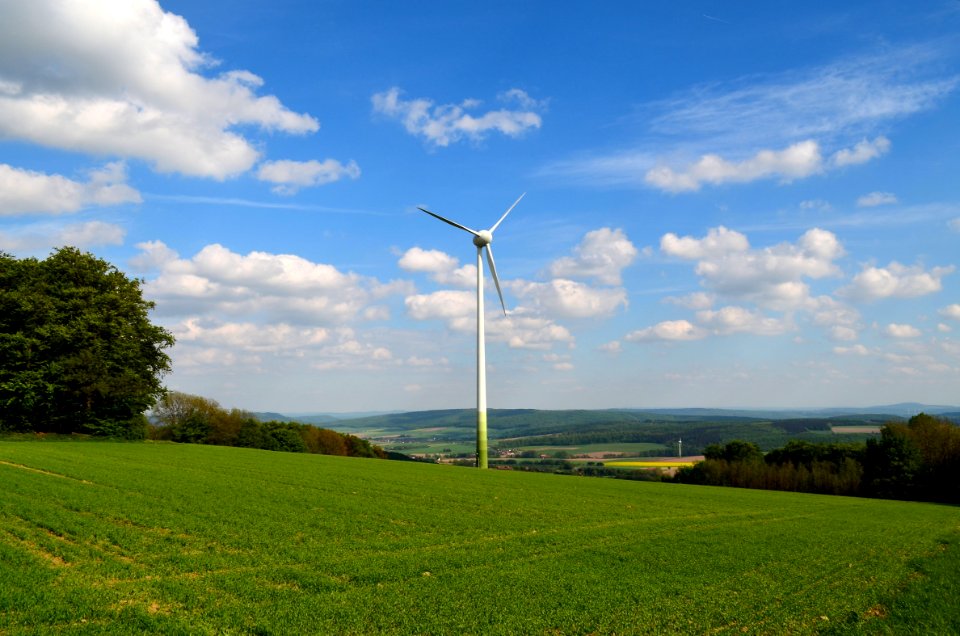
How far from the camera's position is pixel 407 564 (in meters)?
18.6

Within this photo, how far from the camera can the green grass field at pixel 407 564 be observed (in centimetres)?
1338

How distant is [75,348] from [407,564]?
56241 mm

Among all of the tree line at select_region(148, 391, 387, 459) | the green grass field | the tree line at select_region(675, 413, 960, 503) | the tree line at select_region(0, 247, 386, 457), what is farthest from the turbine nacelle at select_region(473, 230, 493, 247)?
the tree line at select_region(675, 413, 960, 503)

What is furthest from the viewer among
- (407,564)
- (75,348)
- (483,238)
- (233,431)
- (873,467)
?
(233,431)

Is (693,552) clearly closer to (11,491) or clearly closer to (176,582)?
(176,582)

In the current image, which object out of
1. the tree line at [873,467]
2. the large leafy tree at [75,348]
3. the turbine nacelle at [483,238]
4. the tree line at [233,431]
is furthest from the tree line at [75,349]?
the tree line at [873,467]

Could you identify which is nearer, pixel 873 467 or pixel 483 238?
pixel 483 238

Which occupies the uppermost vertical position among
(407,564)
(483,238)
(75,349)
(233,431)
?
(483,238)

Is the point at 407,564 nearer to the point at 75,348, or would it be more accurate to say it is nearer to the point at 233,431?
the point at 75,348

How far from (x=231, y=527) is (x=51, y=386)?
47.1 metres

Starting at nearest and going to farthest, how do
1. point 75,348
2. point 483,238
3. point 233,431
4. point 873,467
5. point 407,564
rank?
point 407,564 → point 75,348 → point 483,238 → point 873,467 → point 233,431

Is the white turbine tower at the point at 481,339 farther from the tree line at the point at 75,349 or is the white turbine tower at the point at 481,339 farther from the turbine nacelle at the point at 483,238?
the tree line at the point at 75,349

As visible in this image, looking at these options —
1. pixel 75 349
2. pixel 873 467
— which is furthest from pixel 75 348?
pixel 873 467

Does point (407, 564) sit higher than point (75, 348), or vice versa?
point (75, 348)
